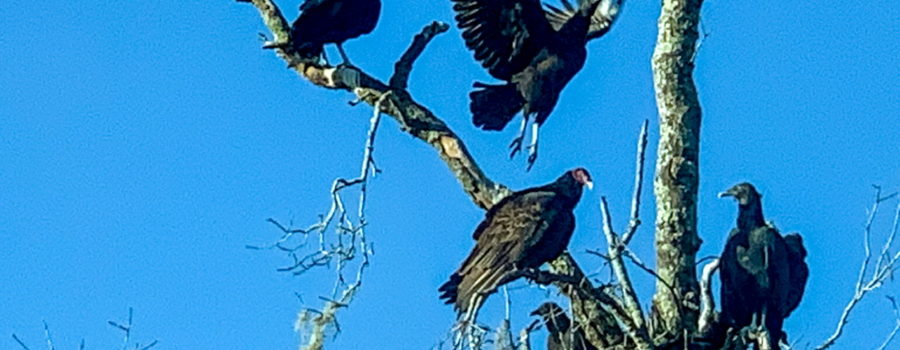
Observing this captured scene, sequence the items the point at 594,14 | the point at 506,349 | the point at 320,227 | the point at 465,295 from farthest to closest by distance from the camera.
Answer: the point at 594,14, the point at 465,295, the point at 320,227, the point at 506,349

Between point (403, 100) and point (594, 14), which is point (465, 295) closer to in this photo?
point (403, 100)

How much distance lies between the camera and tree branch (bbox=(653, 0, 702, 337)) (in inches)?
263

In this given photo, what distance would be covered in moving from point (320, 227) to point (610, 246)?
0.79 meters

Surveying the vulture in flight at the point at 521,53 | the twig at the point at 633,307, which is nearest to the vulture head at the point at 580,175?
the vulture in flight at the point at 521,53

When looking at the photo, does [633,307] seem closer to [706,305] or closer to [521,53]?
[706,305]

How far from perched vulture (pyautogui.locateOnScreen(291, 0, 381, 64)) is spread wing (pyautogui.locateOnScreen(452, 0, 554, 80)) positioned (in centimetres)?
31

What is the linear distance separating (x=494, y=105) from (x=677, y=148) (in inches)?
51.6

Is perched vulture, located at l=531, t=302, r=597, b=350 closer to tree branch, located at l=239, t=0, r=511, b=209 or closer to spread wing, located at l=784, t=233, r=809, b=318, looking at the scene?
tree branch, located at l=239, t=0, r=511, b=209

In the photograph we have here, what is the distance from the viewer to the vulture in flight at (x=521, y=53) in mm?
7914

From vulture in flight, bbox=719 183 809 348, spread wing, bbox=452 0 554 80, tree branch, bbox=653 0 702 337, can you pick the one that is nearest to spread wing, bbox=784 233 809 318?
vulture in flight, bbox=719 183 809 348

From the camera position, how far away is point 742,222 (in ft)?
24.2

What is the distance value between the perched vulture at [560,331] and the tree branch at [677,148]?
29cm

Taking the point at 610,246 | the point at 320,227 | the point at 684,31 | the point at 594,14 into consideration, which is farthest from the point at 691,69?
the point at 594,14

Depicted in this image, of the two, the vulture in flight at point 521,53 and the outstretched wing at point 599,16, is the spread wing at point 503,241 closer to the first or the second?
the vulture in flight at point 521,53
